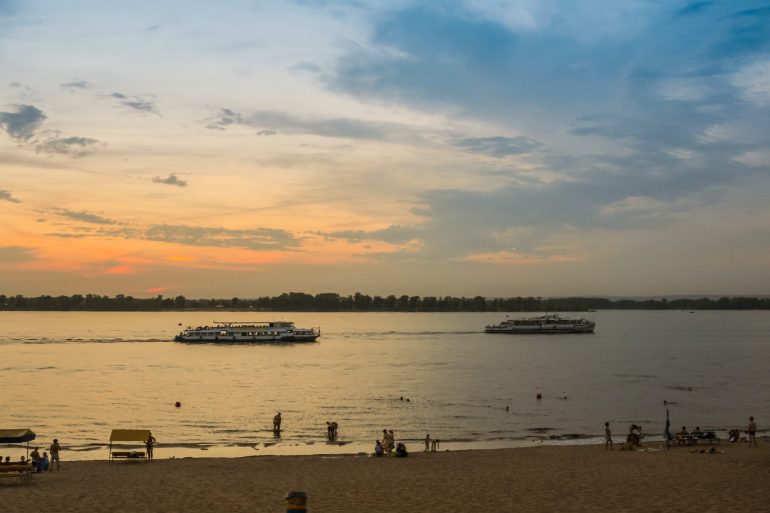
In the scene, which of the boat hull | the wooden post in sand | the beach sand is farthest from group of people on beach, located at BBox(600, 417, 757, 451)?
the boat hull

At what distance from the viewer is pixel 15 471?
1145 inches

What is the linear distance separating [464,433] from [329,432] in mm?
9554

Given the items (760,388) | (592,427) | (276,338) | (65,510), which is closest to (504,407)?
(592,427)

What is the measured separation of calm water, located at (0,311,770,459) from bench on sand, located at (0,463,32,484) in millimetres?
13230

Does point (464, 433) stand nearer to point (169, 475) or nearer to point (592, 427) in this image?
point (592, 427)

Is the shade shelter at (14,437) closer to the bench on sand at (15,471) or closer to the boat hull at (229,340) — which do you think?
the bench on sand at (15,471)

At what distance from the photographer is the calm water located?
51.7m

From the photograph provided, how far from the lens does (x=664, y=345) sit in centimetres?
17250

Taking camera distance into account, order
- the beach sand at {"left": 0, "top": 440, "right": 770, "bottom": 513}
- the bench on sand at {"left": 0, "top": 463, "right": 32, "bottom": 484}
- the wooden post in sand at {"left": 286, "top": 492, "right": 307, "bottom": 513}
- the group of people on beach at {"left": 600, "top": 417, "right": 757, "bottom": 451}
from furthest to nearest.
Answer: the group of people on beach at {"left": 600, "top": 417, "right": 757, "bottom": 451}, the bench on sand at {"left": 0, "top": 463, "right": 32, "bottom": 484}, the beach sand at {"left": 0, "top": 440, "right": 770, "bottom": 513}, the wooden post in sand at {"left": 286, "top": 492, "right": 307, "bottom": 513}

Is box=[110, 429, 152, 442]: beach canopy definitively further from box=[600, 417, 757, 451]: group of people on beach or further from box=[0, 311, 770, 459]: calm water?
box=[600, 417, 757, 451]: group of people on beach

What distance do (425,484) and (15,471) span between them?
1612 cm

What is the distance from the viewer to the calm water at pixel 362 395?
51688 mm

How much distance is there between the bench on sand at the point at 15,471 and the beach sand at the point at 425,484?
2.00ft

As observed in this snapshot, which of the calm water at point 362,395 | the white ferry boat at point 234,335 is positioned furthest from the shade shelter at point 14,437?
the white ferry boat at point 234,335
